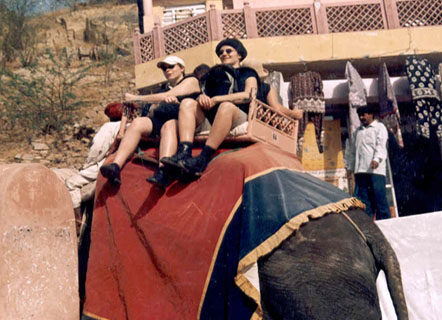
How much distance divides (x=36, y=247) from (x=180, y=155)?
1081 mm

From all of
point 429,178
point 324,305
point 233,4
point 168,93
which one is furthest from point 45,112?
point 324,305

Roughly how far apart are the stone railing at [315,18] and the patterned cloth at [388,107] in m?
1.54

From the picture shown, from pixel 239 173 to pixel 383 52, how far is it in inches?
307

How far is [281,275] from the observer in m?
2.81

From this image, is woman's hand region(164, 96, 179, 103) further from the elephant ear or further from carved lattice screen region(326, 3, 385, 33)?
carved lattice screen region(326, 3, 385, 33)

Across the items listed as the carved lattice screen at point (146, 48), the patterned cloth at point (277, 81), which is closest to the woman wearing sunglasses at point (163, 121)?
the patterned cloth at point (277, 81)

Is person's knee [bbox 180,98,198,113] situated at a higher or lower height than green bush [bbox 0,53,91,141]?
lower

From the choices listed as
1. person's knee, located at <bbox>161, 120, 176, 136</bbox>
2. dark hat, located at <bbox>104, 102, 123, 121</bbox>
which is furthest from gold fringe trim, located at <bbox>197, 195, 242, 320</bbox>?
dark hat, located at <bbox>104, 102, 123, 121</bbox>

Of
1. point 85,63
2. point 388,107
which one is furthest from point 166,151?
point 85,63

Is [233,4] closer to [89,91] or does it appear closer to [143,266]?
[89,91]

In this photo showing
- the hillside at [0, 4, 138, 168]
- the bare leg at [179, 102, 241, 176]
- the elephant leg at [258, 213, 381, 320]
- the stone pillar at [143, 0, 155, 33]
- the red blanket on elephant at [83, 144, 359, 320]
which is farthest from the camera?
the stone pillar at [143, 0, 155, 33]

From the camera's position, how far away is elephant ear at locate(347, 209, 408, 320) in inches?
118

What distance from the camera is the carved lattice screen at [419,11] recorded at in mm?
10391

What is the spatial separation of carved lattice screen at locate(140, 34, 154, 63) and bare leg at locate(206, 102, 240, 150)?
316 inches
